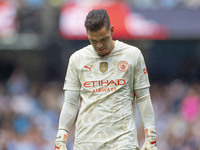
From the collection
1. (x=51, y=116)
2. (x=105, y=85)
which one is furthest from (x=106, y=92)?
(x=51, y=116)

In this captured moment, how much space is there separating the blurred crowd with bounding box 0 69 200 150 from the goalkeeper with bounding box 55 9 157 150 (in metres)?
6.12

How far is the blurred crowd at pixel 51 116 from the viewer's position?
38.8 ft

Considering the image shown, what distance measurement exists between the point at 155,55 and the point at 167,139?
313 inches

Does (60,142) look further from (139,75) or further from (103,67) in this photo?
(139,75)

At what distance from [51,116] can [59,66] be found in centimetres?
612

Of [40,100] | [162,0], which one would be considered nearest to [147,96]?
[40,100]

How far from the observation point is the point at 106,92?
17.4 feet

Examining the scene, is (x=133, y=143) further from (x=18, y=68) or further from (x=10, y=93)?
(x=18, y=68)

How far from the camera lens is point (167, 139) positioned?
12062 millimetres

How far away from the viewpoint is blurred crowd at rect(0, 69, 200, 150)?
38.8 feet

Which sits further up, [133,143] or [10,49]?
[10,49]

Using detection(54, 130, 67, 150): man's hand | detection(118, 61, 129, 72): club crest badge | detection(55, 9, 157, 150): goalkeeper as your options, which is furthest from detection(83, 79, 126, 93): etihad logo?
detection(54, 130, 67, 150): man's hand

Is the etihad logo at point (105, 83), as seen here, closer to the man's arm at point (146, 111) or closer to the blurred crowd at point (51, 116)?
the man's arm at point (146, 111)

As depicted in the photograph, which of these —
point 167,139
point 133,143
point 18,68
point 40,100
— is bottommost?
point 133,143
